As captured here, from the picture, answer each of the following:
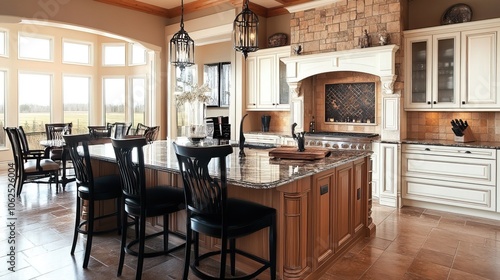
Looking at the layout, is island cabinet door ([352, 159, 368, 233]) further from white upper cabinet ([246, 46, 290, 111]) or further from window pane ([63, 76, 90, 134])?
window pane ([63, 76, 90, 134])

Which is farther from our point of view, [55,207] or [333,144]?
[333,144]

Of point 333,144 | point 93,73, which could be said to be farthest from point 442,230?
point 93,73

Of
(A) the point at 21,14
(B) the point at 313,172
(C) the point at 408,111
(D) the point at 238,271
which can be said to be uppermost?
(A) the point at 21,14

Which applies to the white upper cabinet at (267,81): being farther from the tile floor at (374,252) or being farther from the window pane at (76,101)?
the window pane at (76,101)

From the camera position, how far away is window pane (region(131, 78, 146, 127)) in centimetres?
896

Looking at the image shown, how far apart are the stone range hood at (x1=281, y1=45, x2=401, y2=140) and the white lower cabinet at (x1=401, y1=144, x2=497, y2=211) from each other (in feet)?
1.46

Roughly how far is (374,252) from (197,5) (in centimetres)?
547

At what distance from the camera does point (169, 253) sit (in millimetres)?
3268

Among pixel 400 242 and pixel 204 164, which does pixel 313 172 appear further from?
pixel 400 242

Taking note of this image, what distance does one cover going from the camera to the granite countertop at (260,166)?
229cm

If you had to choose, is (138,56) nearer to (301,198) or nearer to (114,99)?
(114,99)

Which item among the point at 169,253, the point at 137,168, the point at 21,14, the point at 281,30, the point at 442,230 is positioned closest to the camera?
the point at 137,168

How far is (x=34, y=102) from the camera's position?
8406 millimetres

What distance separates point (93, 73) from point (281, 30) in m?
5.33
